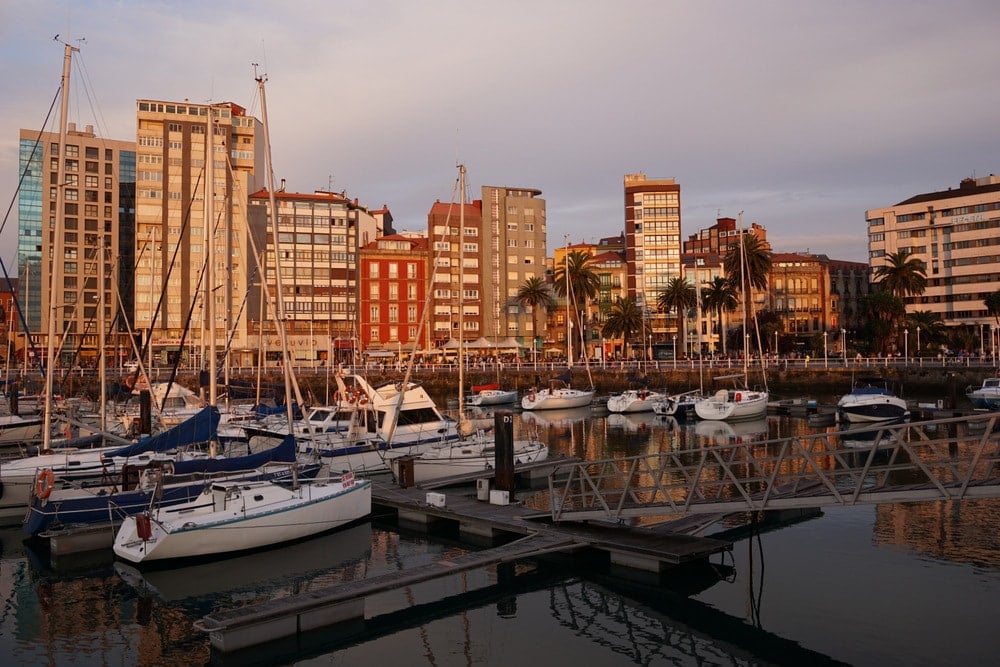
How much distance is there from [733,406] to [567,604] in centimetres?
4455

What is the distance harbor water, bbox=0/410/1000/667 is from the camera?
634 inches

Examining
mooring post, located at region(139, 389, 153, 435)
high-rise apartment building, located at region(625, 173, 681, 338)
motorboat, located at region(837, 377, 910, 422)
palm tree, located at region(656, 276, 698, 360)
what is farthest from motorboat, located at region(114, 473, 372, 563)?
high-rise apartment building, located at region(625, 173, 681, 338)

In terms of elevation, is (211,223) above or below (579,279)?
below

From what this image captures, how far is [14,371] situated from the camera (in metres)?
86.4

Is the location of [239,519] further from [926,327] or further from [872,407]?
[926,327]

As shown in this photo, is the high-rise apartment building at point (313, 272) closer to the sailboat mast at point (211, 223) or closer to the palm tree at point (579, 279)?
the palm tree at point (579, 279)

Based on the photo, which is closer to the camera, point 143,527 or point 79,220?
point 143,527

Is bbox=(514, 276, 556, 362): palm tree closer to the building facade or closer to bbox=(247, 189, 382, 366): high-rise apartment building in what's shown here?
the building facade

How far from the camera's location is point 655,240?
128 meters

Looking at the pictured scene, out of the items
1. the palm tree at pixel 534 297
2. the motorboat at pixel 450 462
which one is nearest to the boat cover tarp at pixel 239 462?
the motorboat at pixel 450 462

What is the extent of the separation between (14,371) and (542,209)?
76989 millimetres

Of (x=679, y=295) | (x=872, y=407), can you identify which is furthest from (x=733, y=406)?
(x=679, y=295)

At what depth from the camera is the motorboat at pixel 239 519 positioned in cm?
2134

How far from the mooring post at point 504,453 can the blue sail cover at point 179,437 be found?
1098cm
